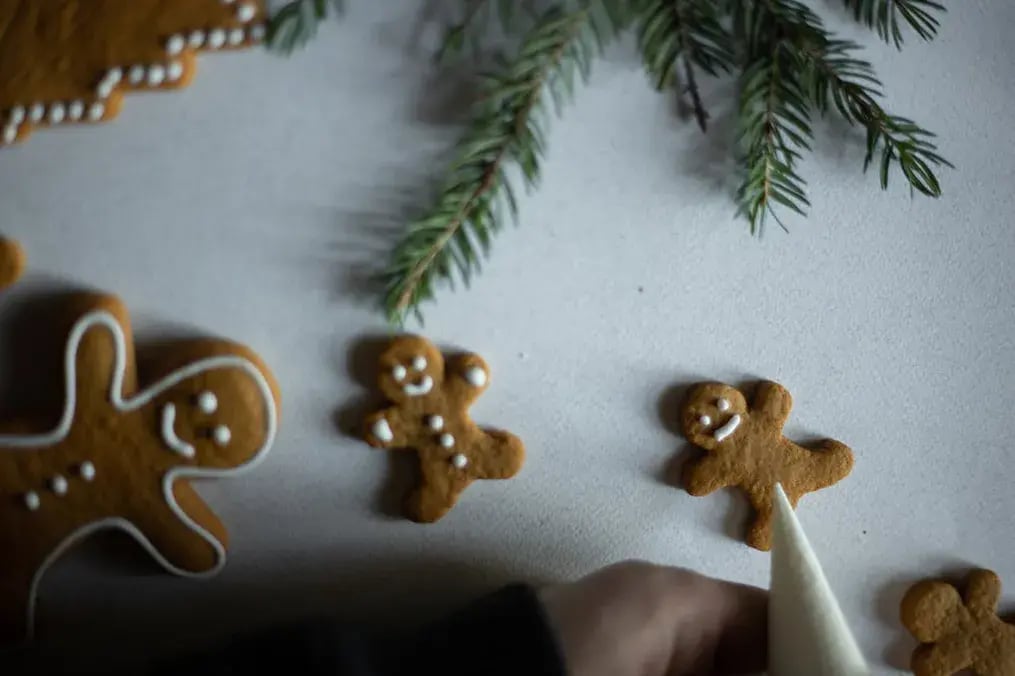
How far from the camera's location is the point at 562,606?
2.12 feet

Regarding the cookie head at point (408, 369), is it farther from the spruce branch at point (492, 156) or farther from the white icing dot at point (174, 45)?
the white icing dot at point (174, 45)

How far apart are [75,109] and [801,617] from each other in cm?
58

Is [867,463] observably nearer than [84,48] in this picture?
No

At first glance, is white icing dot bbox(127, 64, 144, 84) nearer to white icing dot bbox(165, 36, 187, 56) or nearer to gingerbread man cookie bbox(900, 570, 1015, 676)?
white icing dot bbox(165, 36, 187, 56)

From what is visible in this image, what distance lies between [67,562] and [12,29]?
1.22 feet

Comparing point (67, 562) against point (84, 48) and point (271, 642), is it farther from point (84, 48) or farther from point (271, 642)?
point (84, 48)

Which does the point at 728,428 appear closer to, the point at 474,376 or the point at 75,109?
the point at 474,376

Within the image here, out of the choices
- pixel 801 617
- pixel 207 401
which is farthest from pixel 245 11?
pixel 801 617

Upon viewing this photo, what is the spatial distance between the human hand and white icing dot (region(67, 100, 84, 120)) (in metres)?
0.45

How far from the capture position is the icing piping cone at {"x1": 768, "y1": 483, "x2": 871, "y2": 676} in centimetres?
61

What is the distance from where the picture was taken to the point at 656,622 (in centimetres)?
65

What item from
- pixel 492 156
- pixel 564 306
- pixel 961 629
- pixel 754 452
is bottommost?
pixel 961 629

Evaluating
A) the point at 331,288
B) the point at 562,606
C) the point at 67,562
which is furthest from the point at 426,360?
the point at 67,562

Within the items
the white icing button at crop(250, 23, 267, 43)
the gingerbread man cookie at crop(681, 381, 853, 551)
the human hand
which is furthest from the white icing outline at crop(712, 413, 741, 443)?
the white icing button at crop(250, 23, 267, 43)
